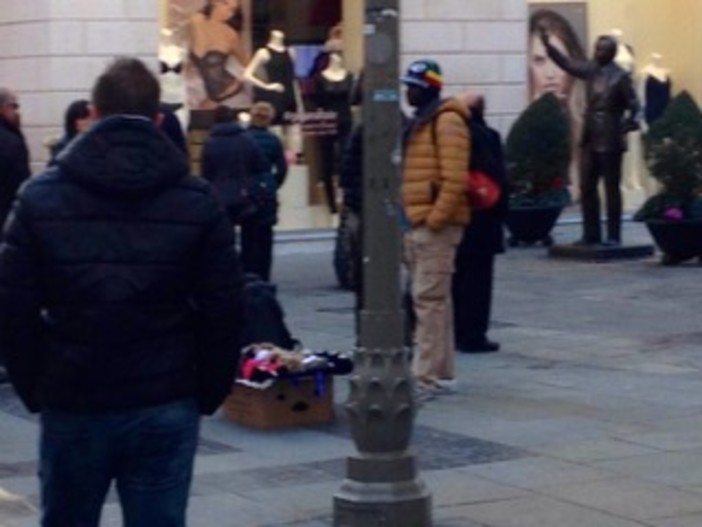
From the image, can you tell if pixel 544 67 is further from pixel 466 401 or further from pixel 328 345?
pixel 466 401

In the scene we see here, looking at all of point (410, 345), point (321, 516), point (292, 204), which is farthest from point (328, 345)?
point (292, 204)

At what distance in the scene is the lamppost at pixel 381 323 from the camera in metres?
8.05

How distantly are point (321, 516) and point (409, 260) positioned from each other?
3.38m

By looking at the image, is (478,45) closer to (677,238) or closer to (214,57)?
(214,57)

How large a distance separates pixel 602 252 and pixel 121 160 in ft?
48.4

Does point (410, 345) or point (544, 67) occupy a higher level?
point (544, 67)

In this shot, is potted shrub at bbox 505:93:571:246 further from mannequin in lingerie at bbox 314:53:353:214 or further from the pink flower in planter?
the pink flower in planter

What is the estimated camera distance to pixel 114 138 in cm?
523

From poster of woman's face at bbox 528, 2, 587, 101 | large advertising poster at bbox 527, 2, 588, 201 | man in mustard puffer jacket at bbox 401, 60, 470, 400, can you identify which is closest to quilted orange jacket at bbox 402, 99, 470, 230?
man in mustard puffer jacket at bbox 401, 60, 470, 400

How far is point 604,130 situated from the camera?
19281 mm

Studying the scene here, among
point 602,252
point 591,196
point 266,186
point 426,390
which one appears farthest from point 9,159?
point 602,252

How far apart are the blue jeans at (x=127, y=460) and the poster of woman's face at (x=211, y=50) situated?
15.9 metres

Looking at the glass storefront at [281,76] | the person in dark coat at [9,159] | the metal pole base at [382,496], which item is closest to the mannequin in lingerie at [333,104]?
the glass storefront at [281,76]

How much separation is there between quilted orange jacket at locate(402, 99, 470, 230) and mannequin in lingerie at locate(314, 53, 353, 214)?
34.1 ft
